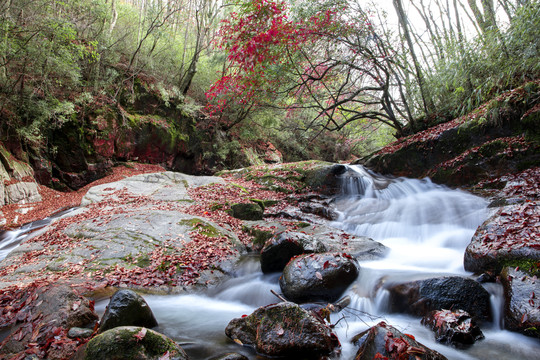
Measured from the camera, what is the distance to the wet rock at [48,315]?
8.39 feet

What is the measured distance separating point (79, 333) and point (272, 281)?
2.77 metres

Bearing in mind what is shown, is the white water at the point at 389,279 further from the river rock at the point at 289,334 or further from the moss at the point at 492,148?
the moss at the point at 492,148

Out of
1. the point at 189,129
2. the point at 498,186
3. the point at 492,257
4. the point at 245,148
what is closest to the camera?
the point at 492,257

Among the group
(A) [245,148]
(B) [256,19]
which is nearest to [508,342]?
(B) [256,19]

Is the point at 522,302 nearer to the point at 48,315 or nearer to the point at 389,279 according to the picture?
the point at 389,279

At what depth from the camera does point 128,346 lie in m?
2.04

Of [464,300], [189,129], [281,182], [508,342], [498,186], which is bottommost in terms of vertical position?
[508,342]

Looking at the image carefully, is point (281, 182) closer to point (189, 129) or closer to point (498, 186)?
point (498, 186)

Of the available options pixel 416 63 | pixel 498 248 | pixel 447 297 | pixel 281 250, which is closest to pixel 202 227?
Result: pixel 281 250

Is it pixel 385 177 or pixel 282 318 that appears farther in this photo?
pixel 385 177

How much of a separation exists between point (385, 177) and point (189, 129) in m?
11.3

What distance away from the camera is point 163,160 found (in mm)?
A: 15086

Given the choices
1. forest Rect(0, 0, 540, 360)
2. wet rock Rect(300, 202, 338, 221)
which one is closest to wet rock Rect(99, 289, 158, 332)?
forest Rect(0, 0, 540, 360)

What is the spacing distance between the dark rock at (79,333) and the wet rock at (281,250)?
2.82 metres
